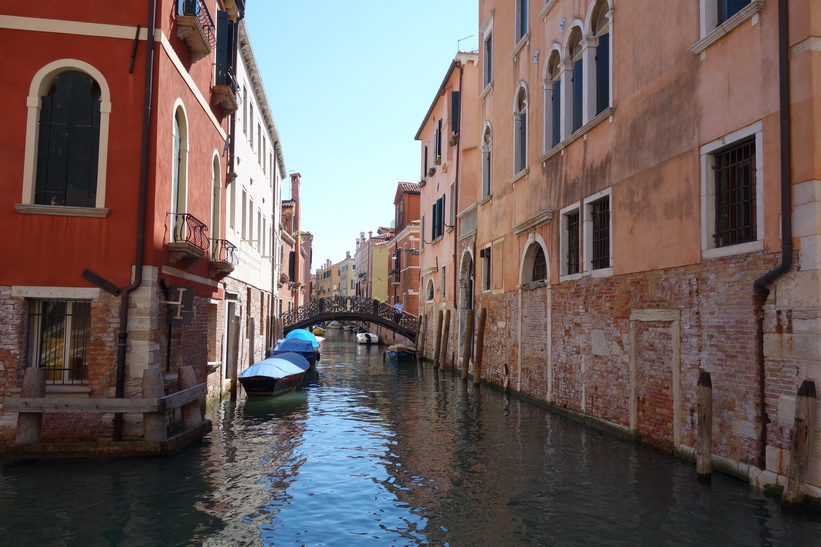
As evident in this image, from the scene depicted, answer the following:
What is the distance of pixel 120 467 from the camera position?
745 centimetres

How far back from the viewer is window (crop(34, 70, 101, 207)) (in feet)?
26.4

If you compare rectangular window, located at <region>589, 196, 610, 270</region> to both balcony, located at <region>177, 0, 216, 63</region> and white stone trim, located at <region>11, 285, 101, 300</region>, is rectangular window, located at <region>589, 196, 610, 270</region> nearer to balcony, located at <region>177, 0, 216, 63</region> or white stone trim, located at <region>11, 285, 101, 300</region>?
balcony, located at <region>177, 0, 216, 63</region>

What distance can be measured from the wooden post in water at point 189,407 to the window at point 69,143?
262 centimetres

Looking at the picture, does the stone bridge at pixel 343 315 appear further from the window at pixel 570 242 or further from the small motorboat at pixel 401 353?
the window at pixel 570 242

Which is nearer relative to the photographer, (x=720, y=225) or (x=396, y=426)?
(x=720, y=225)

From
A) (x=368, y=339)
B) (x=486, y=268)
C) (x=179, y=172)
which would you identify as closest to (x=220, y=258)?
(x=179, y=172)

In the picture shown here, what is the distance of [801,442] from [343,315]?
24959mm

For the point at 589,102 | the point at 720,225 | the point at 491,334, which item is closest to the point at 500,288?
the point at 491,334

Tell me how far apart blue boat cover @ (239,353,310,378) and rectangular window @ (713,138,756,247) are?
9.74m

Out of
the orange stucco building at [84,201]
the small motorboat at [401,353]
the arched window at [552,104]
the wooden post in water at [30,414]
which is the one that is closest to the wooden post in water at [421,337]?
the small motorboat at [401,353]

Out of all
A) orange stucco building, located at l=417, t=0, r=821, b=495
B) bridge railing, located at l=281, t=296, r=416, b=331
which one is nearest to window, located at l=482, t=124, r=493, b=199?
orange stucco building, located at l=417, t=0, r=821, b=495

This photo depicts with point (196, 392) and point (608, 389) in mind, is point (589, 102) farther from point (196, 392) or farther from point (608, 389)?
point (196, 392)

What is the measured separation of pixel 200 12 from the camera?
32.6 ft

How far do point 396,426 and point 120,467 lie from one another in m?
4.94
